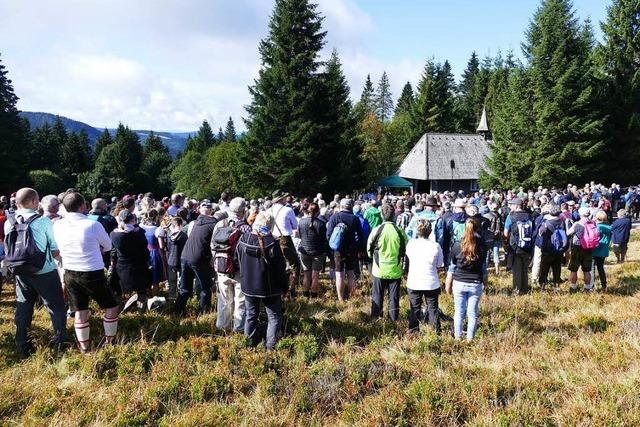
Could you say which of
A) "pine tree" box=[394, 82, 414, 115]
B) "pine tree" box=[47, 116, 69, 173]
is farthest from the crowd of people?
"pine tree" box=[394, 82, 414, 115]

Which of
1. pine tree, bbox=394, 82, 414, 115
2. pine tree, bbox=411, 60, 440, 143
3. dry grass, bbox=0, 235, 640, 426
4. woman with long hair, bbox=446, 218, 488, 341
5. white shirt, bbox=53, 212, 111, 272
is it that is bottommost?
dry grass, bbox=0, 235, 640, 426

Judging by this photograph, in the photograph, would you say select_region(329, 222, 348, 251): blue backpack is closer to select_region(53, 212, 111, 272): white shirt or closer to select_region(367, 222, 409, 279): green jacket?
select_region(367, 222, 409, 279): green jacket

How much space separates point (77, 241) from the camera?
4.77 meters

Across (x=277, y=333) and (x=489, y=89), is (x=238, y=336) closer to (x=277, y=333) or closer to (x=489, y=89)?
(x=277, y=333)

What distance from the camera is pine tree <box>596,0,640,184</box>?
1300 inches

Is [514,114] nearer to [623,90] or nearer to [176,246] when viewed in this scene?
[623,90]

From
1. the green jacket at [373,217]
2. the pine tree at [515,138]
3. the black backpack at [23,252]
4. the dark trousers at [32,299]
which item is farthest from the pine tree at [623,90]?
the black backpack at [23,252]

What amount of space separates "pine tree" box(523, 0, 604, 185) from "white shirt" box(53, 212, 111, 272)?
3229cm

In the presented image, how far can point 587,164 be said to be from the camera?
103 ft

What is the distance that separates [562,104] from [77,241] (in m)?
34.2

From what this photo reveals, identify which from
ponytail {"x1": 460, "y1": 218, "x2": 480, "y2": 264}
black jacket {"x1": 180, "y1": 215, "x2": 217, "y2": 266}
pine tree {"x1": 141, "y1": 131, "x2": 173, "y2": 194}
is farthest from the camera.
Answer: pine tree {"x1": 141, "y1": 131, "x2": 173, "y2": 194}

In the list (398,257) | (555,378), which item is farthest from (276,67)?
(555,378)

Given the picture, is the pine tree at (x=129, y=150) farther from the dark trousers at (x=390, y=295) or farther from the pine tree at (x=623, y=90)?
the dark trousers at (x=390, y=295)

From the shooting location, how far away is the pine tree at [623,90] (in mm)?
33031
